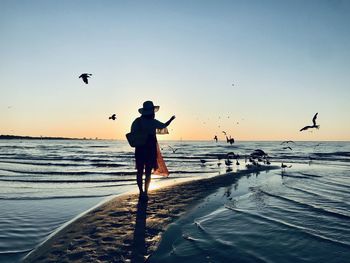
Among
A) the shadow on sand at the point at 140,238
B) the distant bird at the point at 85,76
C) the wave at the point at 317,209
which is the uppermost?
the distant bird at the point at 85,76

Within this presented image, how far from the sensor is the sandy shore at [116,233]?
4441 millimetres

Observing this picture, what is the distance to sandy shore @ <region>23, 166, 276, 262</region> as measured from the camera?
444 cm

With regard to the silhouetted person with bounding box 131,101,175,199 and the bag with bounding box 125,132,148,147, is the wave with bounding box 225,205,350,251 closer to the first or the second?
the silhouetted person with bounding box 131,101,175,199

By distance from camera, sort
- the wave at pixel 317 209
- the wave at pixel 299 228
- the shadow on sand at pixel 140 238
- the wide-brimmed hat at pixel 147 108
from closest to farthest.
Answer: the shadow on sand at pixel 140 238, the wave at pixel 299 228, the wave at pixel 317 209, the wide-brimmed hat at pixel 147 108

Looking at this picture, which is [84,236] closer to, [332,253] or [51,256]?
[51,256]

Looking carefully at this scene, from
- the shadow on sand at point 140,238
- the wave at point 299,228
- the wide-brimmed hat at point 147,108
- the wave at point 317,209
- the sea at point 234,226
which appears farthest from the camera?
the wide-brimmed hat at point 147,108

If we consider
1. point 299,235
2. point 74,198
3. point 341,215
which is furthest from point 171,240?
point 74,198

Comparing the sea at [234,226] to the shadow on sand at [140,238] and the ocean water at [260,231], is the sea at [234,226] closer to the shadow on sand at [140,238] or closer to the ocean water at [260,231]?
the ocean water at [260,231]

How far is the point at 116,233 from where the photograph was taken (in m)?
5.36

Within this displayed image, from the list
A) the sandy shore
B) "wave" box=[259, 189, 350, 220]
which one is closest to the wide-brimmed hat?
the sandy shore

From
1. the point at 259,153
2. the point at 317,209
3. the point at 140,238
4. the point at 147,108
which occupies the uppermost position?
the point at 147,108

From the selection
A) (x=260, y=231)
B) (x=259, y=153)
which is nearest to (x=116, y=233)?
(x=260, y=231)

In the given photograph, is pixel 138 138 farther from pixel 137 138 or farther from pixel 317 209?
pixel 317 209

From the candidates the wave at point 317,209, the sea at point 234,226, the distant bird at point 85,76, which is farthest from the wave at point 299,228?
the distant bird at point 85,76
